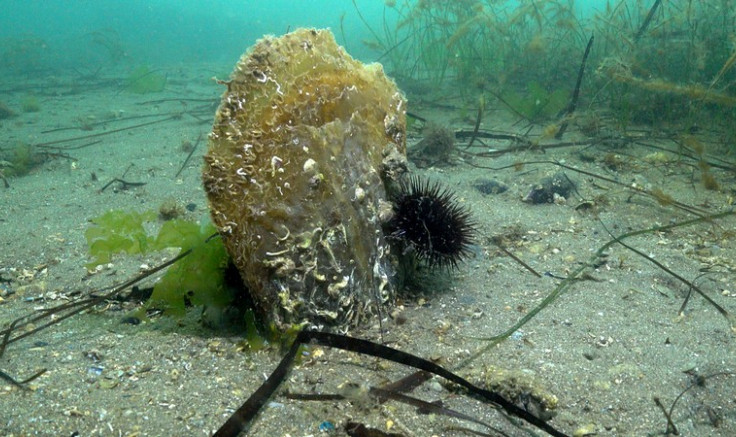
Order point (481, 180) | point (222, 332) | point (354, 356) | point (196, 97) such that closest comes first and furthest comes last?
point (354, 356)
point (222, 332)
point (481, 180)
point (196, 97)

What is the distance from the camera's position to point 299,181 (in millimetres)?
2918

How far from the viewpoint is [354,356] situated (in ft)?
9.78

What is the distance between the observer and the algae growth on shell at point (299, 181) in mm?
2855

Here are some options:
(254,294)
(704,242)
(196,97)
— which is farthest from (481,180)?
(196,97)

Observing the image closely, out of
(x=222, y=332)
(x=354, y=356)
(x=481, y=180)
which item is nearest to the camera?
(x=354, y=356)

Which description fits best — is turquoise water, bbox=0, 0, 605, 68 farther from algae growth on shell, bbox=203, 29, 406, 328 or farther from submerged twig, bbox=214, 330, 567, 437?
submerged twig, bbox=214, 330, 567, 437

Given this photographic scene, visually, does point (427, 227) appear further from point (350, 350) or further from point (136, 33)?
point (136, 33)

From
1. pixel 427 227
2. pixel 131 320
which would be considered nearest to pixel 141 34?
pixel 131 320

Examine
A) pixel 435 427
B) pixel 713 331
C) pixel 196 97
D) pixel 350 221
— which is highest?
pixel 196 97

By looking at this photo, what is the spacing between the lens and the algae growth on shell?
286cm

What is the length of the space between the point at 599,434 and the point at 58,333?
11.2 feet

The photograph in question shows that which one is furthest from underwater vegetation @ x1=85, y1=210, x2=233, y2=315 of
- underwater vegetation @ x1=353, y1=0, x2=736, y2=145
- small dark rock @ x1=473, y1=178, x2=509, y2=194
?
underwater vegetation @ x1=353, y1=0, x2=736, y2=145

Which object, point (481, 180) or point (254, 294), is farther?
point (481, 180)

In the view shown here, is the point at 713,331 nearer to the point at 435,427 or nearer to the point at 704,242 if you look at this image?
the point at 704,242
